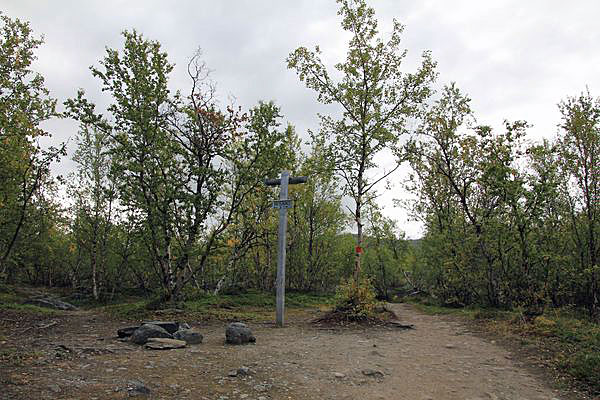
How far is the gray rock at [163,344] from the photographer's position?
7055 mm

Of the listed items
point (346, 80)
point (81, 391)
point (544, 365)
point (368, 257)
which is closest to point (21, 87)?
point (346, 80)

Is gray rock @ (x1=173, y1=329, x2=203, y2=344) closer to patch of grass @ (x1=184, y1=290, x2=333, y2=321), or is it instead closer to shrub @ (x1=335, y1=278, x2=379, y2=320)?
patch of grass @ (x1=184, y1=290, x2=333, y2=321)

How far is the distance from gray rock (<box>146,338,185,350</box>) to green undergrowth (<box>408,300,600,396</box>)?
22.9 ft

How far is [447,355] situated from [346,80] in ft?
34.4

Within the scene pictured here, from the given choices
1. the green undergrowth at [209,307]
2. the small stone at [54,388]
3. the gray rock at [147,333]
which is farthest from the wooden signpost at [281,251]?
the small stone at [54,388]

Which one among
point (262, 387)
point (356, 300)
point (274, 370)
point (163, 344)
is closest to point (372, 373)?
point (274, 370)

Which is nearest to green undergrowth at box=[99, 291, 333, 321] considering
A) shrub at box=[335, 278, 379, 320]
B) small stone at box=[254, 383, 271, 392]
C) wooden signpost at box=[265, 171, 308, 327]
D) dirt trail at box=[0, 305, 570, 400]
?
shrub at box=[335, 278, 379, 320]

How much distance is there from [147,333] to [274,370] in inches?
127

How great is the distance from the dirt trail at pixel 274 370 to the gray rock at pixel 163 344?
0.24 meters

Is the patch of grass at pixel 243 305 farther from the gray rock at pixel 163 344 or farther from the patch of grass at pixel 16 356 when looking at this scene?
the patch of grass at pixel 16 356

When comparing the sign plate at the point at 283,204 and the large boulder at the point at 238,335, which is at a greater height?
the sign plate at the point at 283,204

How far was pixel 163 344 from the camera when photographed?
7188mm

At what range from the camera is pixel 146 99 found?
41.9 ft

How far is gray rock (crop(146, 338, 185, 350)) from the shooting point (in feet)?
23.1
